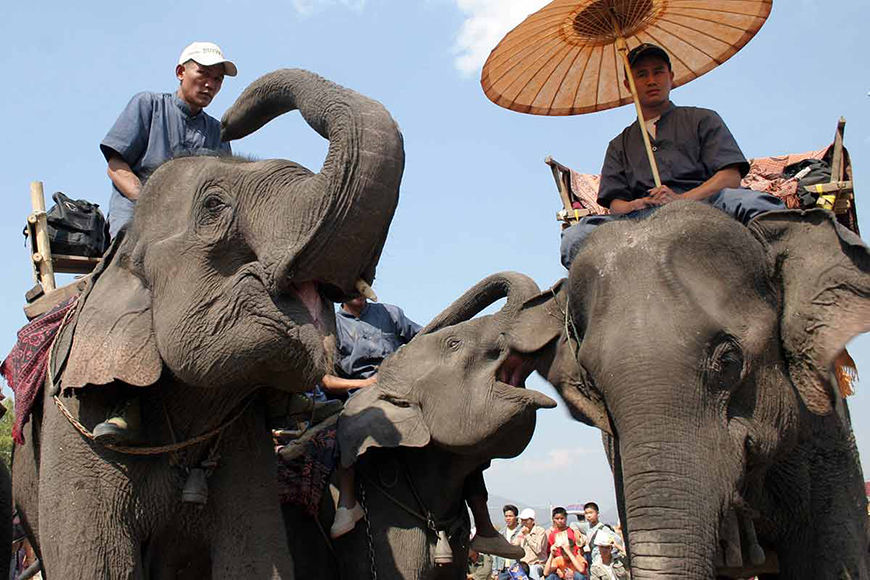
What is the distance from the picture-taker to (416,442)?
5.80 m

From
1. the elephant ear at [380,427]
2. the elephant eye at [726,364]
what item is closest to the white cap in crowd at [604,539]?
the elephant ear at [380,427]

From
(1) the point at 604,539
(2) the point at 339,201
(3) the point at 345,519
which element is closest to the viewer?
(2) the point at 339,201

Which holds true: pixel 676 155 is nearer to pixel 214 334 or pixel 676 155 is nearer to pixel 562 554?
pixel 214 334

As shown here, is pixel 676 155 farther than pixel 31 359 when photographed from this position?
Yes

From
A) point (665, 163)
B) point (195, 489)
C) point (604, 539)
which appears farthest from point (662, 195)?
point (604, 539)

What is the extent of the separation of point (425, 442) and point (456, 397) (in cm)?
30

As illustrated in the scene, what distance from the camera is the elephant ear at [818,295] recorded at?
4461 millimetres

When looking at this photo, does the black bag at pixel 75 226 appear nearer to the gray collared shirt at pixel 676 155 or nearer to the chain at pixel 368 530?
the chain at pixel 368 530

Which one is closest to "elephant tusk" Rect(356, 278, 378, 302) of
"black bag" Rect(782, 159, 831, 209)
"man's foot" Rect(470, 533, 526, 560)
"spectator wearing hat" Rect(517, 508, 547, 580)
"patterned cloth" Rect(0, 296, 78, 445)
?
"patterned cloth" Rect(0, 296, 78, 445)

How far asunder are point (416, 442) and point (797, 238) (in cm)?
227

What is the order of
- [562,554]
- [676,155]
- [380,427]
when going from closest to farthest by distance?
[676,155], [380,427], [562,554]

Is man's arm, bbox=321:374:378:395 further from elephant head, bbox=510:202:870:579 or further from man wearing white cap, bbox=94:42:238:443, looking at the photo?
elephant head, bbox=510:202:870:579

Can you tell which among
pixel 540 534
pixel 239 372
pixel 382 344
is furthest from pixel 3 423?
pixel 239 372

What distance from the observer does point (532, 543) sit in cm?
1275
